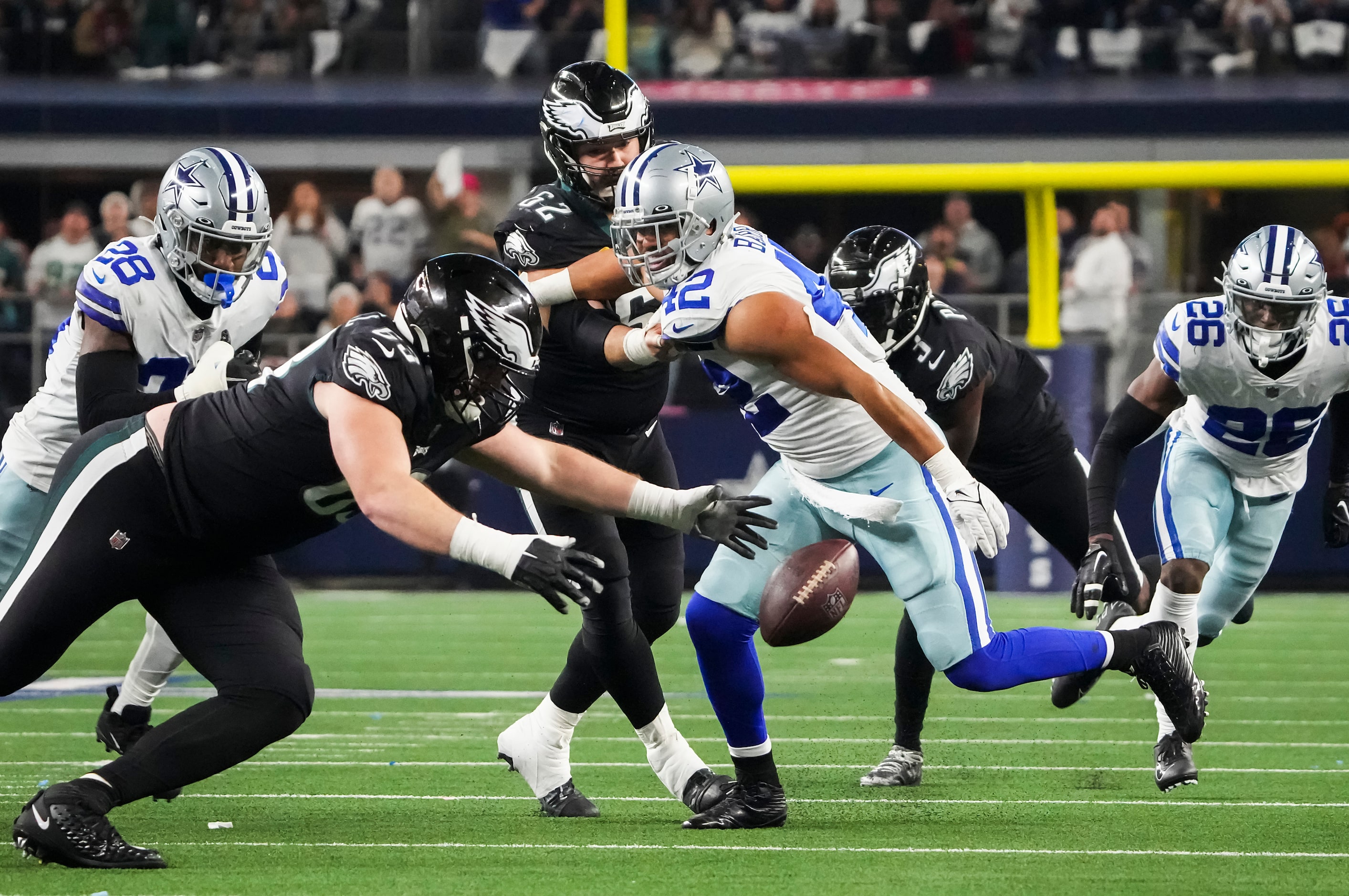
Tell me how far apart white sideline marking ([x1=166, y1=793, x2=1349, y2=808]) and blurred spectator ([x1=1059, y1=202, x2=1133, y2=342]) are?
231 inches

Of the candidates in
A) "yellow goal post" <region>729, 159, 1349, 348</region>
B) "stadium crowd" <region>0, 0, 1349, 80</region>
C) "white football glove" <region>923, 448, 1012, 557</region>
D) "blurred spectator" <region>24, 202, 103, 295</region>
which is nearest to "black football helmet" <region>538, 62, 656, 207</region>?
"white football glove" <region>923, 448, 1012, 557</region>

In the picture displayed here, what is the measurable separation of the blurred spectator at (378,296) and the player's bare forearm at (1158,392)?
6575 mm

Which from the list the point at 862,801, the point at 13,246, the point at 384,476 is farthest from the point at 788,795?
the point at 13,246

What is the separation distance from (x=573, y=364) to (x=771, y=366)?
0.76 meters

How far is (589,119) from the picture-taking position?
509 cm

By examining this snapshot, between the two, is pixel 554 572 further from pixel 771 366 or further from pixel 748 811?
pixel 748 811

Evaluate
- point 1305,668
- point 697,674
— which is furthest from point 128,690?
point 1305,668

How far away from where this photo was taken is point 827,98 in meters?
15.3

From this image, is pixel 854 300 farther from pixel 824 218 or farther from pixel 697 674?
pixel 824 218

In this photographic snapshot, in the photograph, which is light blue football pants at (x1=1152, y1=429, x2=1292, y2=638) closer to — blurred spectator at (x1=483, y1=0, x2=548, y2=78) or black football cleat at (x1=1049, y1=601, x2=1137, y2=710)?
black football cleat at (x1=1049, y1=601, x2=1137, y2=710)

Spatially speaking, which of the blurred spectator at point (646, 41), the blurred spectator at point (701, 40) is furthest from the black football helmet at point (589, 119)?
the blurred spectator at point (701, 40)

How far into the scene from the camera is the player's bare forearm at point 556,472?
414 centimetres

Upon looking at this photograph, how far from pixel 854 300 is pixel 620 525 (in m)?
0.93

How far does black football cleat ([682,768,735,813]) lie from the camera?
181 inches
